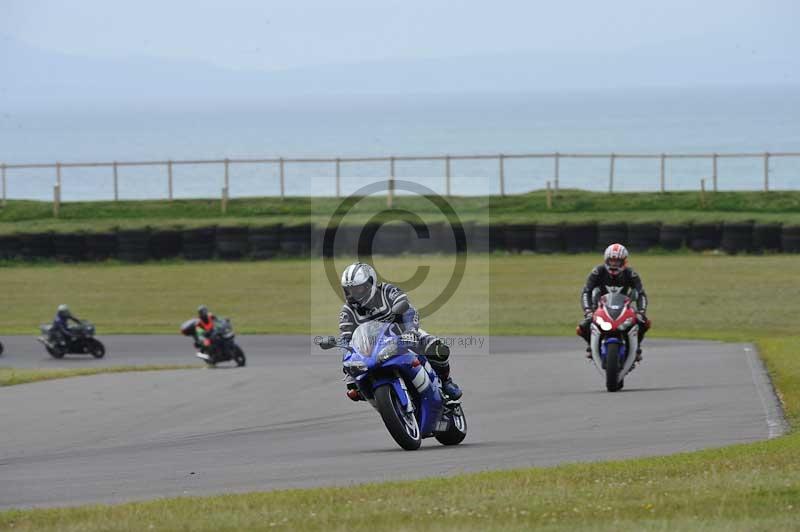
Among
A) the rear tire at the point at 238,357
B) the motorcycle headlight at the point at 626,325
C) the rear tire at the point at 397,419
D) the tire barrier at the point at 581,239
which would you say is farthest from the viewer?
the tire barrier at the point at 581,239

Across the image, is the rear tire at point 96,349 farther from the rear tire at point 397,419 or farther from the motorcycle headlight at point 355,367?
the motorcycle headlight at point 355,367

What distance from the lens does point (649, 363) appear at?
21.9 meters

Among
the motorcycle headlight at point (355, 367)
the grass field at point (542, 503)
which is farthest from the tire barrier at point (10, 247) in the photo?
the motorcycle headlight at point (355, 367)

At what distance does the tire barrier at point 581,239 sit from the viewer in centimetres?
4328

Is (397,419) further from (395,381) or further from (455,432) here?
(455,432)

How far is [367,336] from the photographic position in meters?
12.1

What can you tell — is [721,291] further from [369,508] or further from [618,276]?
[369,508]

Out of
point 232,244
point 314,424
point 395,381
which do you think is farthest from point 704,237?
point 395,381

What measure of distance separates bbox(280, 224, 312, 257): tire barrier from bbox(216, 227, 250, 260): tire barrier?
1163 mm

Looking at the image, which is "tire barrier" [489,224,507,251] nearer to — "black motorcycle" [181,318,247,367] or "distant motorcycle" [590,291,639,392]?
"black motorcycle" [181,318,247,367]

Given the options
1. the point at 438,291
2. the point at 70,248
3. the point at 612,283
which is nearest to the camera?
the point at 612,283

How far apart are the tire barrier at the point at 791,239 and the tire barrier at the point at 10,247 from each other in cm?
2345

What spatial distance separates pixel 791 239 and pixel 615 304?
2553cm

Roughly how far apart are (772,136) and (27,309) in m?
161
